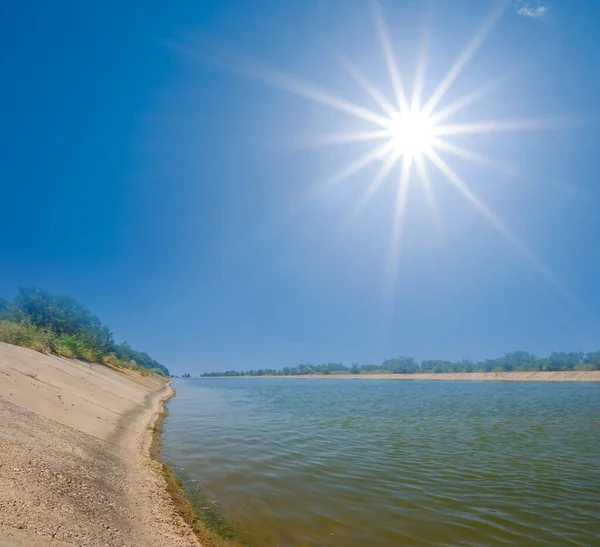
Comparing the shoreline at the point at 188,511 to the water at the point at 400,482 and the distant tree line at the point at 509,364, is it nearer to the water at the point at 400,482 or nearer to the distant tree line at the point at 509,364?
the water at the point at 400,482

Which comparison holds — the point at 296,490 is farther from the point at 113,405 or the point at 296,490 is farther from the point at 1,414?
the point at 113,405

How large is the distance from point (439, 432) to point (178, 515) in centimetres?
1555

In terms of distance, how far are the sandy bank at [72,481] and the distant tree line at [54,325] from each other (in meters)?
17.0

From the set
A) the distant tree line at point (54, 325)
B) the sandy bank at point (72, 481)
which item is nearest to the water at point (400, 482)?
the sandy bank at point (72, 481)

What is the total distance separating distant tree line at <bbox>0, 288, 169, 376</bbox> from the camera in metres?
28.2

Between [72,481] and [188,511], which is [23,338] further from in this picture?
[188,511]

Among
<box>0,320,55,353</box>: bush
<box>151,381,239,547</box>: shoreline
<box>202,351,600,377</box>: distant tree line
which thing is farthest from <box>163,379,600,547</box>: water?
<box>202,351,600,377</box>: distant tree line

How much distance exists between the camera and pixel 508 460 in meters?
12.5

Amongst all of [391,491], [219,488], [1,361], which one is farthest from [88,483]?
[1,361]

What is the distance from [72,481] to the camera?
671 cm

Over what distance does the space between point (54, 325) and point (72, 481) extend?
4765 centimetres

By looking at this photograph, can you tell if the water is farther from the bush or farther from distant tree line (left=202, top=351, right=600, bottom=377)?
distant tree line (left=202, top=351, right=600, bottom=377)

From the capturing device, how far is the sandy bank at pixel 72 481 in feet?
16.1

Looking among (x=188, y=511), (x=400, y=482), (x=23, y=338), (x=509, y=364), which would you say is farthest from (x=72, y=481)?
(x=509, y=364)
